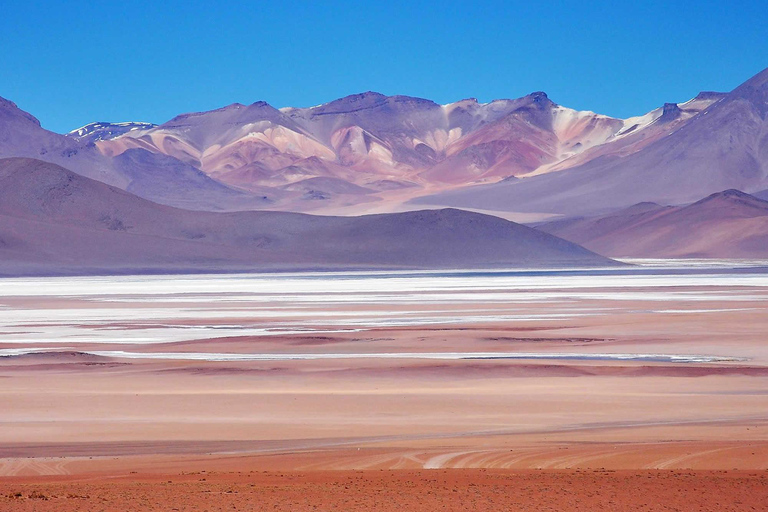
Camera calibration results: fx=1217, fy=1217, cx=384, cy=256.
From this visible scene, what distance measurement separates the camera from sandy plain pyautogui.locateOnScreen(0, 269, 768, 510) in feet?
28.4

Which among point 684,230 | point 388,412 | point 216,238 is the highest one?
point 684,230

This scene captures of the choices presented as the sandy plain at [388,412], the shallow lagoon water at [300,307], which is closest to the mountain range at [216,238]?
the shallow lagoon water at [300,307]

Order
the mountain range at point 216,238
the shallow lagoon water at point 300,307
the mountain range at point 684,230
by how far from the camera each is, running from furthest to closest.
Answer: the mountain range at point 684,230
the mountain range at point 216,238
the shallow lagoon water at point 300,307

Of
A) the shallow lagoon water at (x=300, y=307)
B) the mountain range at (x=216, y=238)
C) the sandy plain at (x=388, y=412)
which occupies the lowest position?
the sandy plain at (x=388, y=412)

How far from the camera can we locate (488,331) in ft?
88.1

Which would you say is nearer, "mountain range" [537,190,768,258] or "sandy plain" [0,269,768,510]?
"sandy plain" [0,269,768,510]

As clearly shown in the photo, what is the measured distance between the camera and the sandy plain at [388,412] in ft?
28.4

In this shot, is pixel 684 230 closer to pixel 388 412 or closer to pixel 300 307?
pixel 300 307

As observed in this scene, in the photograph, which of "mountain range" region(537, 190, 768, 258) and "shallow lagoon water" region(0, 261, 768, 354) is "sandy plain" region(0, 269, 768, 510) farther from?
"mountain range" region(537, 190, 768, 258)

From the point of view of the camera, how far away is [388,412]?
14.0 metres

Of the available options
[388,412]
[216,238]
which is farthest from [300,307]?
[216,238]

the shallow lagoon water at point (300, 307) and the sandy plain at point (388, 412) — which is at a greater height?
the shallow lagoon water at point (300, 307)

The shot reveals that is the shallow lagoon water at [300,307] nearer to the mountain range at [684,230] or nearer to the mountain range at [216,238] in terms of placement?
the mountain range at [216,238]

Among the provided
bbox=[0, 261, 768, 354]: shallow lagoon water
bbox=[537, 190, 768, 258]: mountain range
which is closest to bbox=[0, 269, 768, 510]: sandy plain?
bbox=[0, 261, 768, 354]: shallow lagoon water
